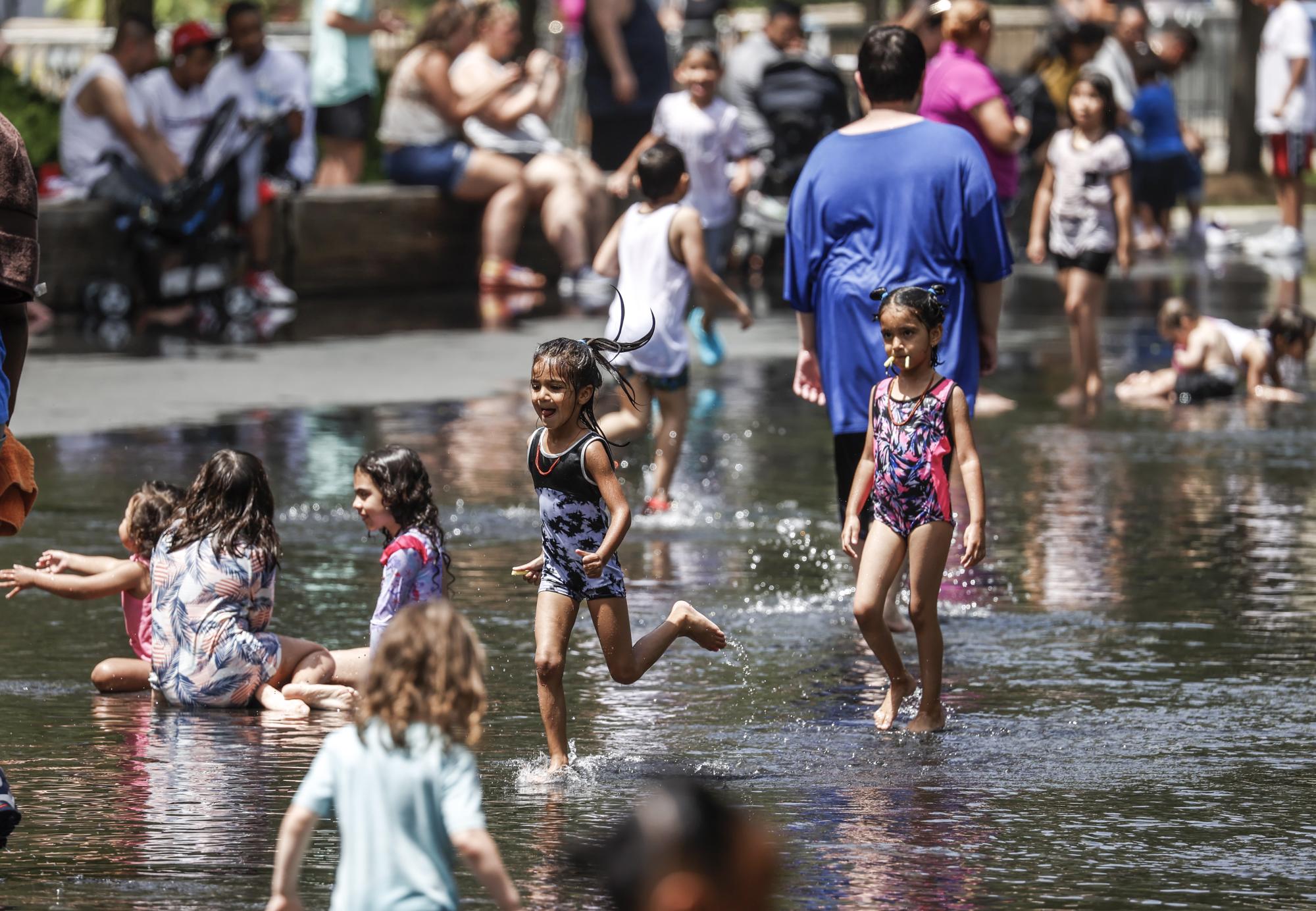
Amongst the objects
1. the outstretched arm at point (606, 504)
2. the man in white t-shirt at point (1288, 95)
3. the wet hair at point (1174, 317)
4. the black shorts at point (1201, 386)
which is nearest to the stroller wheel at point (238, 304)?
the wet hair at point (1174, 317)

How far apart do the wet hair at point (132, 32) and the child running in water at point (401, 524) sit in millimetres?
10760

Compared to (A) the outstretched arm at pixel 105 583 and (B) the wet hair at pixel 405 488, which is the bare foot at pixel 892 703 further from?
(A) the outstretched arm at pixel 105 583

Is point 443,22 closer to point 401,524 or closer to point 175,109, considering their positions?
point 175,109

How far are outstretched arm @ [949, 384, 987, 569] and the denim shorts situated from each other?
12.6m

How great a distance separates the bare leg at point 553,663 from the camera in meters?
6.02

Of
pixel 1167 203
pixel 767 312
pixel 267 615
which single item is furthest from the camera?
pixel 1167 203

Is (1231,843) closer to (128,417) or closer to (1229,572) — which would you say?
(1229,572)

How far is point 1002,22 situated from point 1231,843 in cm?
3479

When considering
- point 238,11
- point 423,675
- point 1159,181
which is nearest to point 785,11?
point 1159,181

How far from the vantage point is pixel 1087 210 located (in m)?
13.1

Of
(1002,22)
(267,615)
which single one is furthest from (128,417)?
(1002,22)

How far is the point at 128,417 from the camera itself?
12.4 metres

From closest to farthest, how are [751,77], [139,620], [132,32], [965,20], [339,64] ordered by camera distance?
[139,620], [965,20], [132,32], [339,64], [751,77]

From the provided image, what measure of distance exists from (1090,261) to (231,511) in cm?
736
